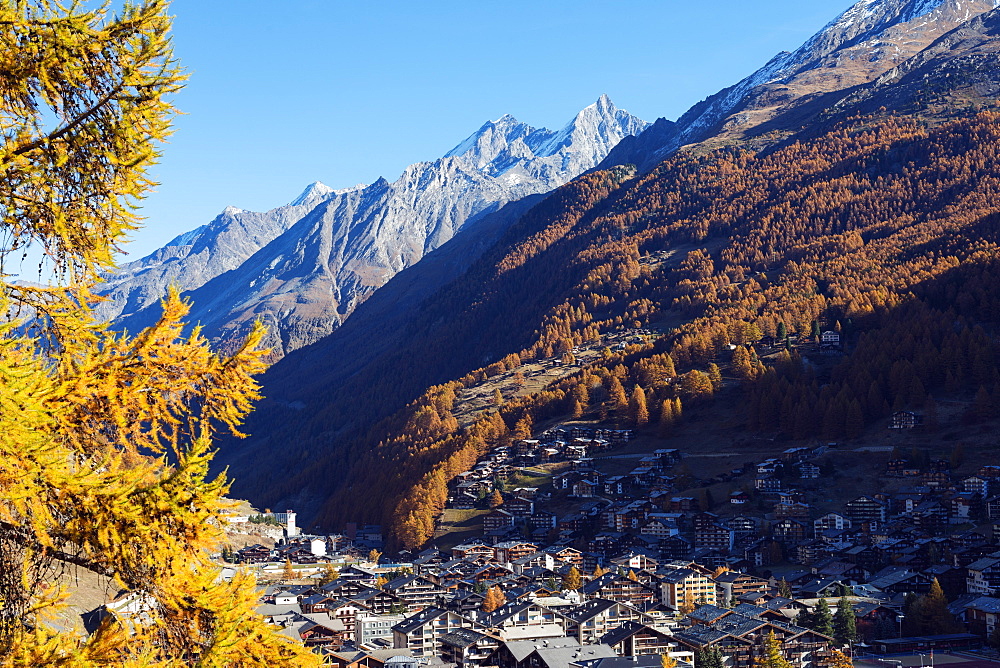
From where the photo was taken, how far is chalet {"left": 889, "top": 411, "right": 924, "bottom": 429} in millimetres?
152125

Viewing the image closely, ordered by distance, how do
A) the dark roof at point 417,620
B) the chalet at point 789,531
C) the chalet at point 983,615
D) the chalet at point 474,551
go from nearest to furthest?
the dark roof at point 417,620
the chalet at point 983,615
the chalet at point 789,531
the chalet at point 474,551

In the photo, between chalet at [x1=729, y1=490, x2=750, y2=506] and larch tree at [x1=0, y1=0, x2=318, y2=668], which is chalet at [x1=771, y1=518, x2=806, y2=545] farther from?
larch tree at [x1=0, y1=0, x2=318, y2=668]

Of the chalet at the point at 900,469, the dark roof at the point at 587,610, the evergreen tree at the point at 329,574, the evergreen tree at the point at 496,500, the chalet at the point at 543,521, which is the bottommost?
the dark roof at the point at 587,610

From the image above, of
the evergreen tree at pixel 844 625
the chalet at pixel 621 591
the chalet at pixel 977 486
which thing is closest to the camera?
the evergreen tree at pixel 844 625

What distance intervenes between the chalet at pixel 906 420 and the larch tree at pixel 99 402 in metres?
157

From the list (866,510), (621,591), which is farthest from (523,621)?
(866,510)

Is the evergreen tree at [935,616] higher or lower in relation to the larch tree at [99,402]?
lower

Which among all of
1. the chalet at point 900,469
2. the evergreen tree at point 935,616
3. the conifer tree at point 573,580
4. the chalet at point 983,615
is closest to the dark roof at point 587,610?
the conifer tree at point 573,580

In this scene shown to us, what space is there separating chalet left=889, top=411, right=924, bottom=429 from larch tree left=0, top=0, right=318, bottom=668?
157184 millimetres

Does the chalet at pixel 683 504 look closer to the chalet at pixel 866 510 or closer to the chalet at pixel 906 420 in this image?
the chalet at pixel 866 510

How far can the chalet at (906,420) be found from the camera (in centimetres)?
15212

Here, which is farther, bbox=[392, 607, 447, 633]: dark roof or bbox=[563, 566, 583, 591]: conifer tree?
bbox=[563, 566, 583, 591]: conifer tree

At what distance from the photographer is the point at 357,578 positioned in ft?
400

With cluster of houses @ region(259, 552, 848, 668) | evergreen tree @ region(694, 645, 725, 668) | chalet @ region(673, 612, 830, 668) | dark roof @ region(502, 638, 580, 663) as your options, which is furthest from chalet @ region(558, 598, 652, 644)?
evergreen tree @ region(694, 645, 725, 668)
